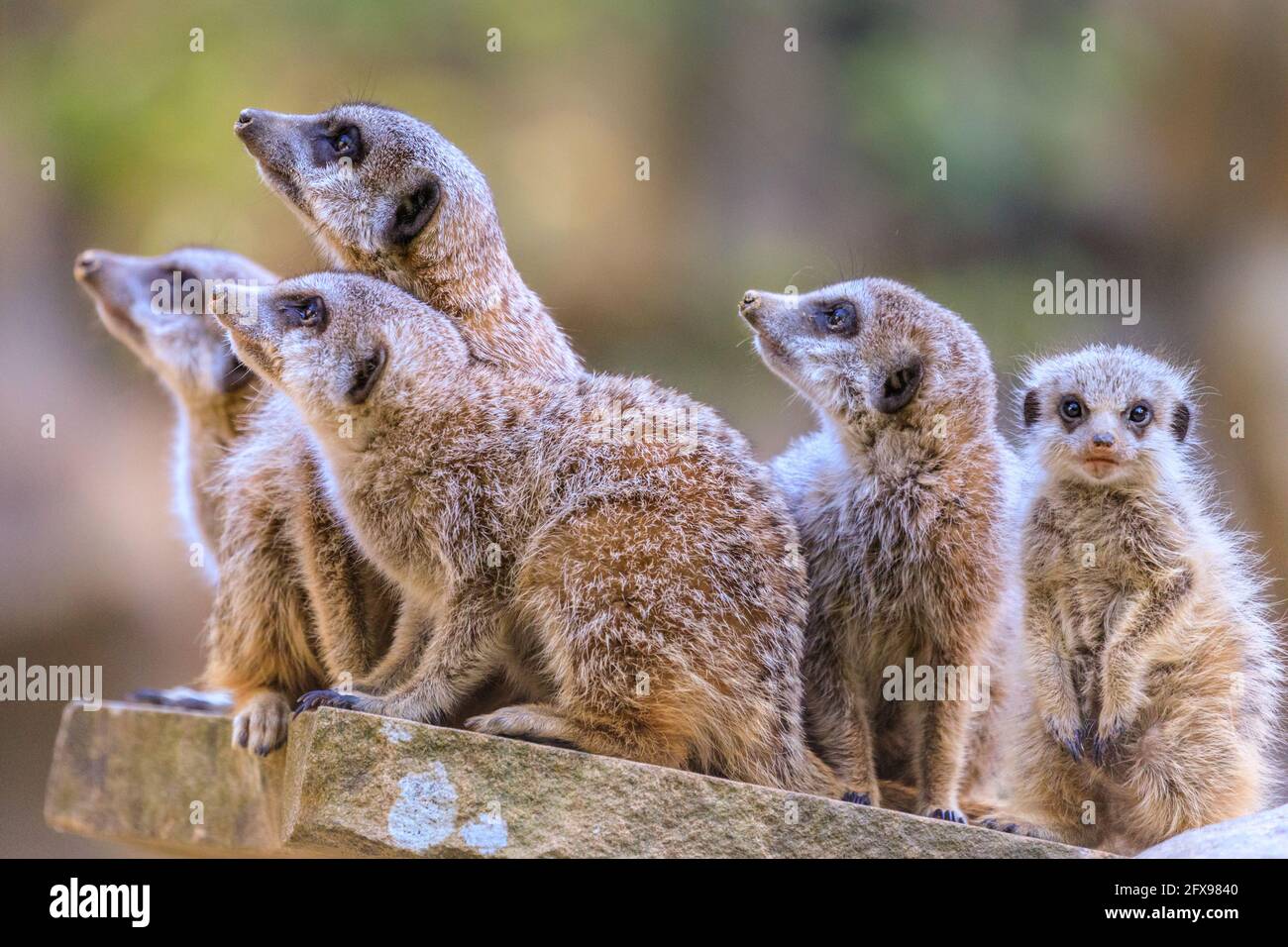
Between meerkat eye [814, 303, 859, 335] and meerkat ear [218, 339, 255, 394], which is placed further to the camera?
meerkat ear [218, 339, 255, 394]

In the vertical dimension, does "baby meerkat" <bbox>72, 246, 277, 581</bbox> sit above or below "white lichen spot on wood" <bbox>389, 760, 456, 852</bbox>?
above

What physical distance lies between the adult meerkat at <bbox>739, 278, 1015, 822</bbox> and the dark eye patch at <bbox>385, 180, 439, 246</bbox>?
85 centimetres

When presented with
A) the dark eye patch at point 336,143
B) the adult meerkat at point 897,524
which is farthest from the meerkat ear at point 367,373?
the adult meerkat at point 897,524

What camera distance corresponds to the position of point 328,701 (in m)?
3.01

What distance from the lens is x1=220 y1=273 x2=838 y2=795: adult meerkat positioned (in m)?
3.05

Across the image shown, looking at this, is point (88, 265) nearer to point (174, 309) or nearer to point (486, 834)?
point (174, 309)

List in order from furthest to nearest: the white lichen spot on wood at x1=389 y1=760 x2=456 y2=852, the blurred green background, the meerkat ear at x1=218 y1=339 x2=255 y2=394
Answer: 1. the blurred green background
2. the meerkat ear at x1=218 y1=339 x2=255 y2=394
3. the white lichen spot on wood at x1=389 y1=760 x2=456 y2=852

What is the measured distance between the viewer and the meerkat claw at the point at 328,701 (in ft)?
9.86

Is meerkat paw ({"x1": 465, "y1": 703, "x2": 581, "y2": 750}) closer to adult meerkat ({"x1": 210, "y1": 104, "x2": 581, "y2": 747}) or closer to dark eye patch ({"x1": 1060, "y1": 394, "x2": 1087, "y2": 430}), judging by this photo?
adult meerkat ({"x1": 210, "y1": 104, "x2": 581, "y2": 747})

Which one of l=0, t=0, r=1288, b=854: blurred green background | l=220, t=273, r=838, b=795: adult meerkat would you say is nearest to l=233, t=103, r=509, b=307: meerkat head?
l=220, t=273, r=838, b=795: adult meerkat

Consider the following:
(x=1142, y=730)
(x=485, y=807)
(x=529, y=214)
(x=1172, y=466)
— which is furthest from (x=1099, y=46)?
(x=485, y=807)

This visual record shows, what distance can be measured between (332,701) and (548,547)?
1.88 ft

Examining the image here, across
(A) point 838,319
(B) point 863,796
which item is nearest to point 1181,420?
(A) point 838,319
